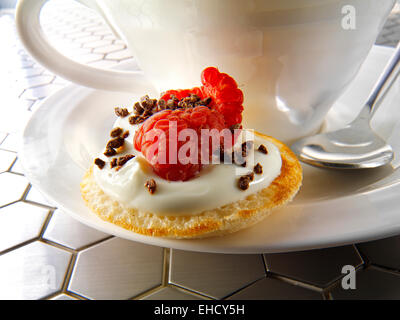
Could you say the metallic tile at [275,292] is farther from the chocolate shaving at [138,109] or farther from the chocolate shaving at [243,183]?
the chocolate shaving at [138,109]

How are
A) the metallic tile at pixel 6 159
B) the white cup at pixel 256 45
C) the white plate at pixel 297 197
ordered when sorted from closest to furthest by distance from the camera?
the white plate at pixel 297 197 → the white cup at pixel 256 45 → the metallic tile at pixel 6 159

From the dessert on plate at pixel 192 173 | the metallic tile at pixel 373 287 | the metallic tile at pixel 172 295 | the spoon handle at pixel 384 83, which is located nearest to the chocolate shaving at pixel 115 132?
the dessert on plate at pixel 192 173

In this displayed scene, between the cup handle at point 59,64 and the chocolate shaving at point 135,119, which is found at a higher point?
the cup handle at point 59,64

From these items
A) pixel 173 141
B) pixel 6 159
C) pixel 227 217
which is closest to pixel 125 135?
pixel 173 141

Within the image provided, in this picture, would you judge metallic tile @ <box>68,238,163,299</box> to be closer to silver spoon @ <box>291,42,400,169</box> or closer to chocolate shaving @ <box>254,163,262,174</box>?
chocolate shaving @ <box>254,163,262,174</box>

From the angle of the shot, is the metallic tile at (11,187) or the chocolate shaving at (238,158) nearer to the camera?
the chocolate shaving at (238,158)

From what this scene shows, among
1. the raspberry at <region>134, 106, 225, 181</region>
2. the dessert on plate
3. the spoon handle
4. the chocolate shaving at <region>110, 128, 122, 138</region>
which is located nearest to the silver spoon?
the spoon handle
